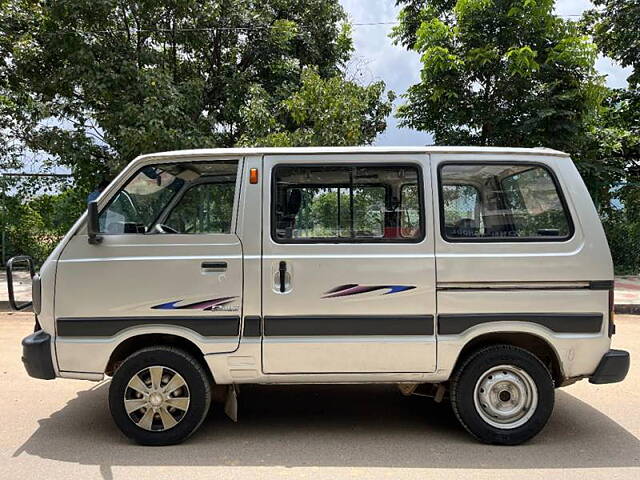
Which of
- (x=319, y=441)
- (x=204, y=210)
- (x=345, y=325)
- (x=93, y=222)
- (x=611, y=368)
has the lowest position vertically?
(x=319, y=441)

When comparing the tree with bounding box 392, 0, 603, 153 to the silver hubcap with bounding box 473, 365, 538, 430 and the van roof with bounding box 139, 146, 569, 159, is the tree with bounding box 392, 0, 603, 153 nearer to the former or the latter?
the van roof with bounding box 139, 146, 569, 159

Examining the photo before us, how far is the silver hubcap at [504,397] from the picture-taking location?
381 centimetres

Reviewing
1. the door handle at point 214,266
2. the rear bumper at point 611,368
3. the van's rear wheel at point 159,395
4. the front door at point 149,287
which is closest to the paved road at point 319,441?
the van's rear wheel at point 159,395

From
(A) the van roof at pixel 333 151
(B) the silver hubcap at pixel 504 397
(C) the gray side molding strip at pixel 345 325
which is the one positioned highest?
(A) the van roof at pixel 333 151

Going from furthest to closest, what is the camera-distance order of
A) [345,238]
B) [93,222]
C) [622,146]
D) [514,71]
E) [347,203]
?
[622,146]
[514,71]
[347,203]
[345,238]
[93,222]

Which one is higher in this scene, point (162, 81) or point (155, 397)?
point (162, 81)

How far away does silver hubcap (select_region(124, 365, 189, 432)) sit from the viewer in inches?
148

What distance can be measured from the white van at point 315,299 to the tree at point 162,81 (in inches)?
258

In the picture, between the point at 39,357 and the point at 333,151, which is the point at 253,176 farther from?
the point at 39,357

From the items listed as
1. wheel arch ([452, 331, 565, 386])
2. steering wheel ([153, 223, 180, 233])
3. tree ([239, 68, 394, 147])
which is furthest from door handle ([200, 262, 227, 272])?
tree ([239, 68, 394, 147])

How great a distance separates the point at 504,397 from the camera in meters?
3.85

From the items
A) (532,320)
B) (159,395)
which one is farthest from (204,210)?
(532,320)

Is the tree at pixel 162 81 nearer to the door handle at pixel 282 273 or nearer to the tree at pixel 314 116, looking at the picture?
the tree at pixel 314 116

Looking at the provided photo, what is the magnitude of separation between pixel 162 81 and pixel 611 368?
9.72 metres
